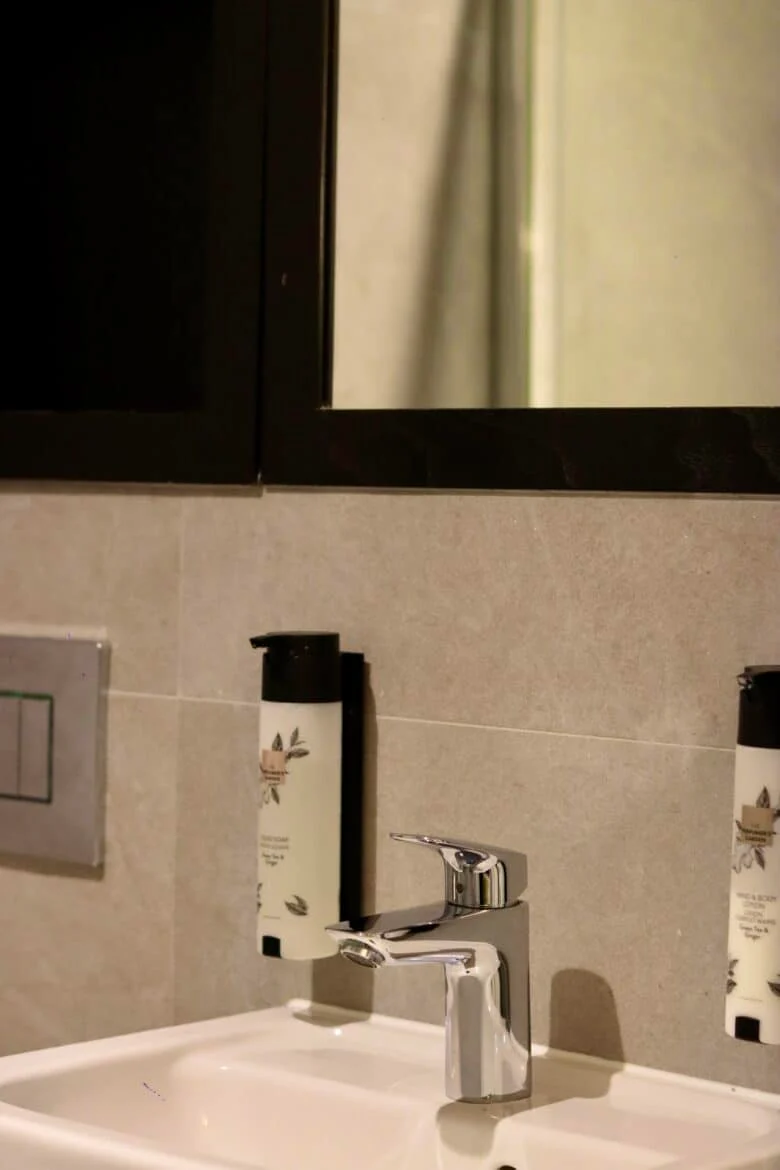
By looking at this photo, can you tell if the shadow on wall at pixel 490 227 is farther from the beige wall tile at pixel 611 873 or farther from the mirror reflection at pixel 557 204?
the beige wall tile at pixel 611 873

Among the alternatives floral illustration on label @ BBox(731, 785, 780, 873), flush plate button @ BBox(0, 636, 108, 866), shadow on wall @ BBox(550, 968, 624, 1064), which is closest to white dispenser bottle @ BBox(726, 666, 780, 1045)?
floral illustration on label @ BBox(731, 785, 780, 873)

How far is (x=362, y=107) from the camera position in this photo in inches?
41.0

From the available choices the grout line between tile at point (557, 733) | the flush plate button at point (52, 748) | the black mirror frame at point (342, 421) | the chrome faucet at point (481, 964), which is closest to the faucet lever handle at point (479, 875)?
the chrome faucet at point (481, 964)

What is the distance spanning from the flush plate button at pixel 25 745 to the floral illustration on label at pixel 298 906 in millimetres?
269

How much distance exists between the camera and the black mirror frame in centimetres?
90

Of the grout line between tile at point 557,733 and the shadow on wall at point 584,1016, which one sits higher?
the grout line between tile at point 557,733

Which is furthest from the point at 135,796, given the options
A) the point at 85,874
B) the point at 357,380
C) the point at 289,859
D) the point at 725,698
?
the point at 725,698

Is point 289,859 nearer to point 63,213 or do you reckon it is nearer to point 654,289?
point 654,289

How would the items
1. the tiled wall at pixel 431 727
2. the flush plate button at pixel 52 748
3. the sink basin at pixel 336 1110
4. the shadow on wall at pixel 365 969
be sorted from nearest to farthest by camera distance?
the sink basin at pixel 336 1110 < the tiled wall at pixel 431 727 < the shadow on wall at pixel 365 969 < the flush plate button at pixel 52 748

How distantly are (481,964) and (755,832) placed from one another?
0.55 ft

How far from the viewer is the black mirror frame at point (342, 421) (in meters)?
0.90

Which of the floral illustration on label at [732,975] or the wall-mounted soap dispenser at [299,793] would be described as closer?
the floral illustration on label at [732,975]

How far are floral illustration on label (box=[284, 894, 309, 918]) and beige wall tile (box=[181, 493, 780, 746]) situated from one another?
13 centimetres

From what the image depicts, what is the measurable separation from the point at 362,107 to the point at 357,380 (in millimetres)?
187
